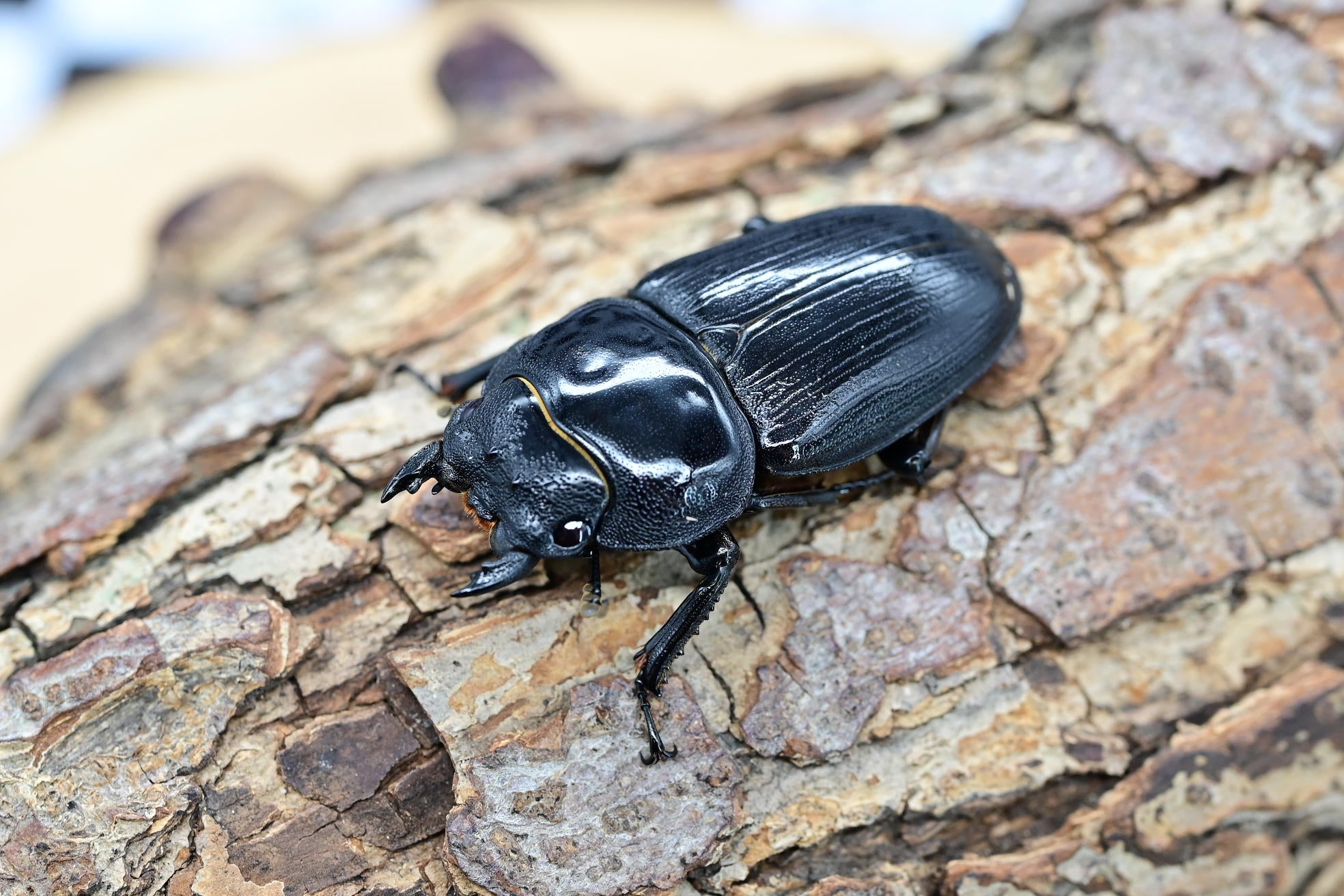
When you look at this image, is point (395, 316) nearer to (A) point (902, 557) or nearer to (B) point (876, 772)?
(A) point (902, 557)

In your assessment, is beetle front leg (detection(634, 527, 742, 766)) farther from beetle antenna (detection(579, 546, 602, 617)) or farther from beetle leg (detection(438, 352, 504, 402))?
beetle leg (detection(438, 352, 504, 402))

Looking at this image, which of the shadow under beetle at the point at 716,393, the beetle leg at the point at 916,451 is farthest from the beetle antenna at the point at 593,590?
the beetle leg at the point at 916,451

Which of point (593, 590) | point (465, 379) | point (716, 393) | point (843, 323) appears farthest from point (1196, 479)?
point (465, 379)

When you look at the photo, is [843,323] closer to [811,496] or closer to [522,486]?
[811,496]

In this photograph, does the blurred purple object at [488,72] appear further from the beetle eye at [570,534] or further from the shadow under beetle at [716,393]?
the beetle eye at [570,534]

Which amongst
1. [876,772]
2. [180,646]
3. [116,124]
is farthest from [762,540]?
[116,124]

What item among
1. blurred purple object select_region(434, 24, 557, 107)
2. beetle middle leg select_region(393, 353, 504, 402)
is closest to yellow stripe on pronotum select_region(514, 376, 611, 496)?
beetle middle leg select_region(393, 353, 504, 402)
